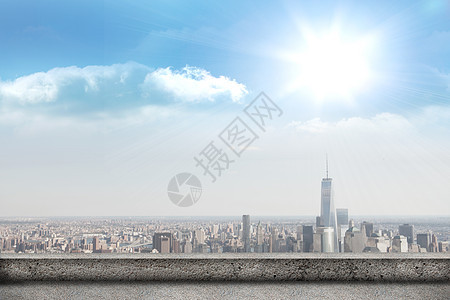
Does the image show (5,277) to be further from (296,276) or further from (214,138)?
(214,138)

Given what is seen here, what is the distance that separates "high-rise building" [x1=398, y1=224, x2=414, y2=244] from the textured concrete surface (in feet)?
1.29

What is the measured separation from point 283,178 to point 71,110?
5.76ft

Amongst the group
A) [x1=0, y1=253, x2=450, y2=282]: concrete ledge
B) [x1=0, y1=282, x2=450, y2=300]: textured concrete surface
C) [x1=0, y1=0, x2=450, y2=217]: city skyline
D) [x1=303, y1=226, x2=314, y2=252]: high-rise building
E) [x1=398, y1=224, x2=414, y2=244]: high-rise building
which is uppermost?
[x1=0, y1=0, x2=450, y2=217]: city skyline

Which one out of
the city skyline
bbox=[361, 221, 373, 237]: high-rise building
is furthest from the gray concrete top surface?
the city skyline

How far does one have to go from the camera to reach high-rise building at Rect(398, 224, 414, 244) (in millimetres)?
1476

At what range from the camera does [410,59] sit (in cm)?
252

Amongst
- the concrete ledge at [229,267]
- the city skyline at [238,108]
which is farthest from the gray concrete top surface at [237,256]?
the city skyline at [238,108]

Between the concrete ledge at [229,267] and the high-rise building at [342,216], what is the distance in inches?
28.3

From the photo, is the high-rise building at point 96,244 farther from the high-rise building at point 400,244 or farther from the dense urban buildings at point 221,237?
the high-rise building at point 400,244

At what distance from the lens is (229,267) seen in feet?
3.71

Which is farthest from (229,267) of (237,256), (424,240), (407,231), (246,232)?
(407,231)

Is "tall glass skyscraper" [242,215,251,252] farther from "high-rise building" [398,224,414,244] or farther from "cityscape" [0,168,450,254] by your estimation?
"high-rise building" [398,224,414,244]

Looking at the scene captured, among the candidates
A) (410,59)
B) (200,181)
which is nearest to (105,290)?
(200,181)

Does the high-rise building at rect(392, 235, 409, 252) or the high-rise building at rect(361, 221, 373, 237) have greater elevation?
the high-rise building at rect(361, 221, 373, 237)
